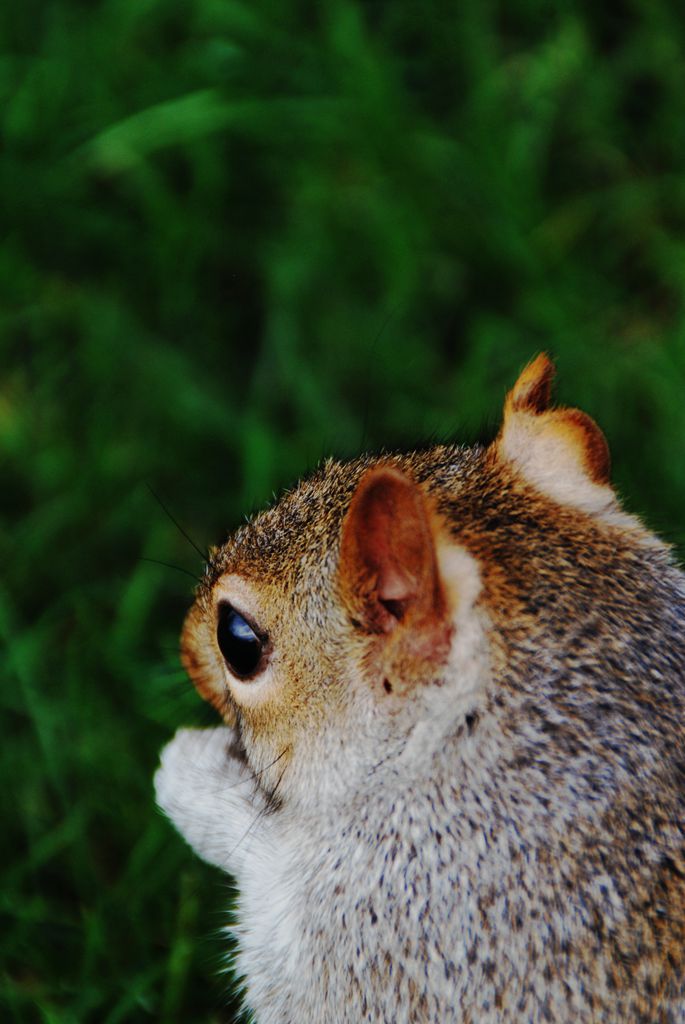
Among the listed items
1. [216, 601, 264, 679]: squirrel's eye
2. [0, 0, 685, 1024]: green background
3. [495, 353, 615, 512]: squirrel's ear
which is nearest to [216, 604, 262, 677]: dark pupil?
[216, 601, 264, 679]: squirrel's eye

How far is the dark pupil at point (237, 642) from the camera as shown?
1645mm

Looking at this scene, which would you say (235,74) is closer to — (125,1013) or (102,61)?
(102,61)

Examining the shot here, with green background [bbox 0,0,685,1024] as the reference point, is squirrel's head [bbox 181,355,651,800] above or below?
below

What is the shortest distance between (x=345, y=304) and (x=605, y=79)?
0.86m

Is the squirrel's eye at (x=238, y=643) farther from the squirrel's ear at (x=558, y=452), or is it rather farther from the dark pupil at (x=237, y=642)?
the squirrel's ear at (x=558, y=452)

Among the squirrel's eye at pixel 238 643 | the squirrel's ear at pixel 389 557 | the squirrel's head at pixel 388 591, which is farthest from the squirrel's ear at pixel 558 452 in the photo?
the squirrel's eye at pixel 238 643

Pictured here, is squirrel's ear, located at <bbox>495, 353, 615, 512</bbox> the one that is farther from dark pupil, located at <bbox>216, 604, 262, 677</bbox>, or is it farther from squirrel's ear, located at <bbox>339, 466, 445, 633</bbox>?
dark pupil, located at <bbox>216, 604, 262, 677</bbox>

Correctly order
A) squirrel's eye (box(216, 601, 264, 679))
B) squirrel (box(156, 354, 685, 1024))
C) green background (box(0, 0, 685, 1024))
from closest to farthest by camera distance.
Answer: squirrel (box(156, 354, 685, 1024)) < squirrel's eye (box(216, 601, 264, 679)) < green background (box(0, 0, 685, 1024))

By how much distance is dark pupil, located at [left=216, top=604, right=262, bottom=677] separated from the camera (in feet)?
5.40

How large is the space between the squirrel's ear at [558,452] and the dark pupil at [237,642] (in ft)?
1.24

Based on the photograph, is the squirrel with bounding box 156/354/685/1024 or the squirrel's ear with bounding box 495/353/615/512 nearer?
the squirrel with bounding box 156/354/685/1024

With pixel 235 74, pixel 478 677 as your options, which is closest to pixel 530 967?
pixel 478 677

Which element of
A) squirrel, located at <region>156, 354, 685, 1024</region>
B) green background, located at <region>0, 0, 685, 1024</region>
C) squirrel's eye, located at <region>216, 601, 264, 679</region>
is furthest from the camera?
green background, located at <region>0, 0, 685, 1024</region>

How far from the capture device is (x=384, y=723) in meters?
1.48
